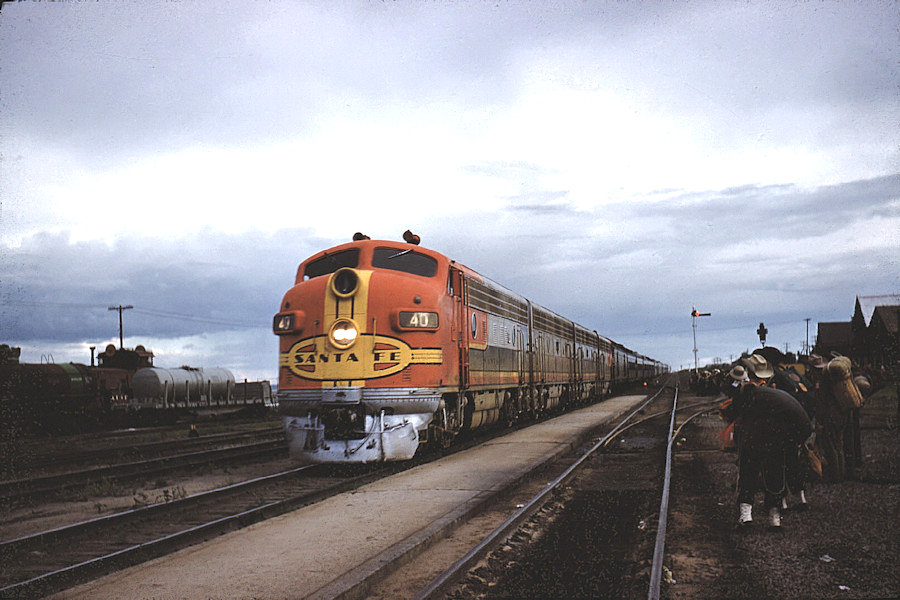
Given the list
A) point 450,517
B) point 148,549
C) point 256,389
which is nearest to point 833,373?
point 450,517

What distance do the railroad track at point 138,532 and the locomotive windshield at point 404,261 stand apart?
12.1 ft

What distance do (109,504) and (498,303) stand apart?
365 inches

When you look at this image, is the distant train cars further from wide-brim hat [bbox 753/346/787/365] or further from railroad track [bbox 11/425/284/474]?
wide-brim hat [bbox 753/346/787/365]

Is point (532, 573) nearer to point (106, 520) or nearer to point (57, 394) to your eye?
point (106, 520)

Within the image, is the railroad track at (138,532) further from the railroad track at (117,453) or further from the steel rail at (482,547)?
the railroad track at (117,453)

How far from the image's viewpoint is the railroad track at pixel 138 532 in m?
6.48

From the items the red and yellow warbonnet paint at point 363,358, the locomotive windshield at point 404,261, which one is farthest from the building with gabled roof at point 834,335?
the red and yellow warbonnet paint at point 363,358

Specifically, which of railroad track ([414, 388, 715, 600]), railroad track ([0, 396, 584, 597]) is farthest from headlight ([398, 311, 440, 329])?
railroad track ([414, 388, 715, 600])

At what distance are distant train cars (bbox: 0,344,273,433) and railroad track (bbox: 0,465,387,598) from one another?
1547cm

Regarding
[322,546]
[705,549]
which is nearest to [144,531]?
[322,546]

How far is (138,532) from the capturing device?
832 centimetres

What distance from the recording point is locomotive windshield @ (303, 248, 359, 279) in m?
12.2

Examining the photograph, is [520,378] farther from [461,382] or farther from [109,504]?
[109,504]

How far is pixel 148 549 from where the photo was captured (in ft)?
23.5
